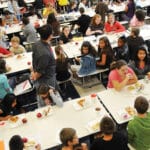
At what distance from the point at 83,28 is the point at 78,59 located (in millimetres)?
2319

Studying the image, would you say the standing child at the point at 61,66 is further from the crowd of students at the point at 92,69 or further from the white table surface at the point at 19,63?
the white table surface at the point at 19,63

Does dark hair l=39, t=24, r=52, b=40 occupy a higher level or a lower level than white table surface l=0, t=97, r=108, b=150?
higher

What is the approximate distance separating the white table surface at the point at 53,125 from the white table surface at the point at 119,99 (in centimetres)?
15

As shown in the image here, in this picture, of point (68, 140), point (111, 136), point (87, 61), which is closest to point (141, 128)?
point (111, 136)

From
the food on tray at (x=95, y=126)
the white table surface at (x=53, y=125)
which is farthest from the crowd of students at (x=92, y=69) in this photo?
the food on tray at (x=95, y=126)

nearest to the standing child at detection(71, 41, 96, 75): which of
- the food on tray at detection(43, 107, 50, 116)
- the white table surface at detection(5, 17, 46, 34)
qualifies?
the food on tray at detection(43, 107, 50, 116)

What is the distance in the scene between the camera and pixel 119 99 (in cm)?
481

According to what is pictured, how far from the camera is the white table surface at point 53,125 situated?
418 cm

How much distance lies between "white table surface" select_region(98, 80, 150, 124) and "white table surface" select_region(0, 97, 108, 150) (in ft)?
0.49

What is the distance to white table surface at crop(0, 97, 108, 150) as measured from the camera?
4.18m

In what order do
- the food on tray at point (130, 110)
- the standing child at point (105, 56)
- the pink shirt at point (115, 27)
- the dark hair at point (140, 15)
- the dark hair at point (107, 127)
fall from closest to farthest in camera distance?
the dark hair at point (107, 127)
the food on tray at point (130, 110)
the standing child at point (105, 56)
the dark hair at point (140, 15)
the pink shirt at point (115, 27)

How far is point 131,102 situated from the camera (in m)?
4.70

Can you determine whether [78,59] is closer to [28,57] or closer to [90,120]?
[28,57]

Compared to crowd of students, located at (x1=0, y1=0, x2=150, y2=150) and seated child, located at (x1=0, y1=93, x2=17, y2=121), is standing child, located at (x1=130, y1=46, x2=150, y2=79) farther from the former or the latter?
seated child, located at (x1=0, y1=93, x2=17, y2=121)
